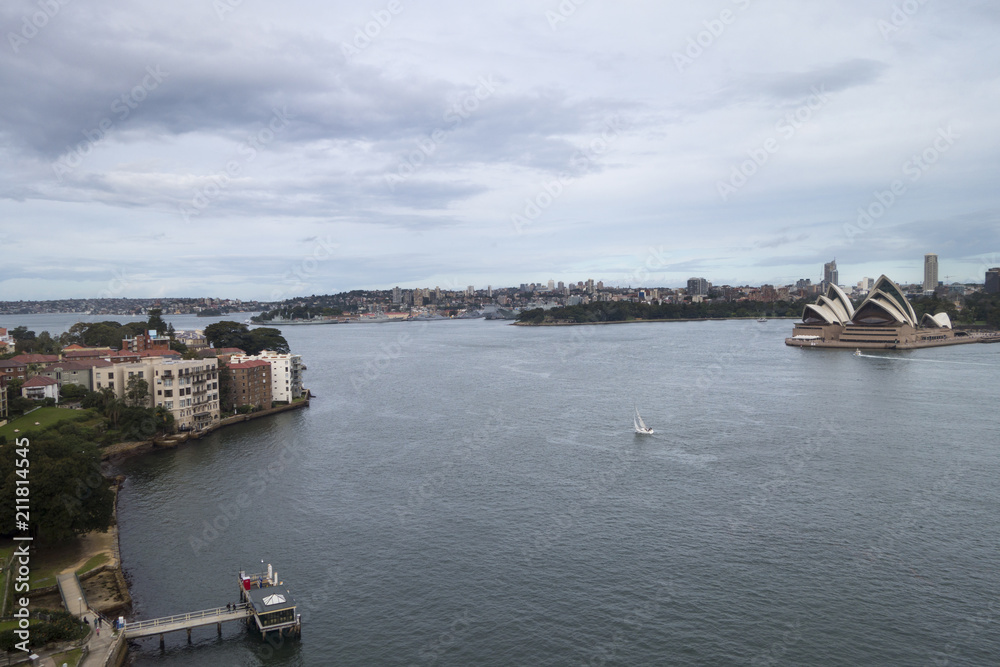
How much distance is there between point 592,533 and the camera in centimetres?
956

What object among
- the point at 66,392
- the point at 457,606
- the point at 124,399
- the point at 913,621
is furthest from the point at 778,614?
the point at 66,392

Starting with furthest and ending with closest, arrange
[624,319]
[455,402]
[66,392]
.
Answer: [624,319]
[455,402]
[66,392]

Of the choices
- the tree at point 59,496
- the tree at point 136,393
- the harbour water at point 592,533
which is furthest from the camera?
the tree at point 136,393

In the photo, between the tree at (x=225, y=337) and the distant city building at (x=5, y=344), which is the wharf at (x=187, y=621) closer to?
the tree at (x=225, y=337)

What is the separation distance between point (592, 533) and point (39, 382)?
53.3 feet

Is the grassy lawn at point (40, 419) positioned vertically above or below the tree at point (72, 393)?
below

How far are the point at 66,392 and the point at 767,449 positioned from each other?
60.7 feet

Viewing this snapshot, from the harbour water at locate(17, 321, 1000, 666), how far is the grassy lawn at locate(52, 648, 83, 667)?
0.65 meters

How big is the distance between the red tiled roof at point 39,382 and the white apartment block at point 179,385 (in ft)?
3.51

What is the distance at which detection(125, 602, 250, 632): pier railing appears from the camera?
7.11 meters

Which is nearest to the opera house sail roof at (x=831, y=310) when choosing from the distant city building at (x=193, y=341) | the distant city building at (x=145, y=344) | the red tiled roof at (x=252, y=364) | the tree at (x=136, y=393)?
the red tiled roof at (x=252, y=364)

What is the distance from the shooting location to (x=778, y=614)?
288 inches

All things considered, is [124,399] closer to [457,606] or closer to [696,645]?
[457,606]

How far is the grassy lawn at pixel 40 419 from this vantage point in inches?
546
